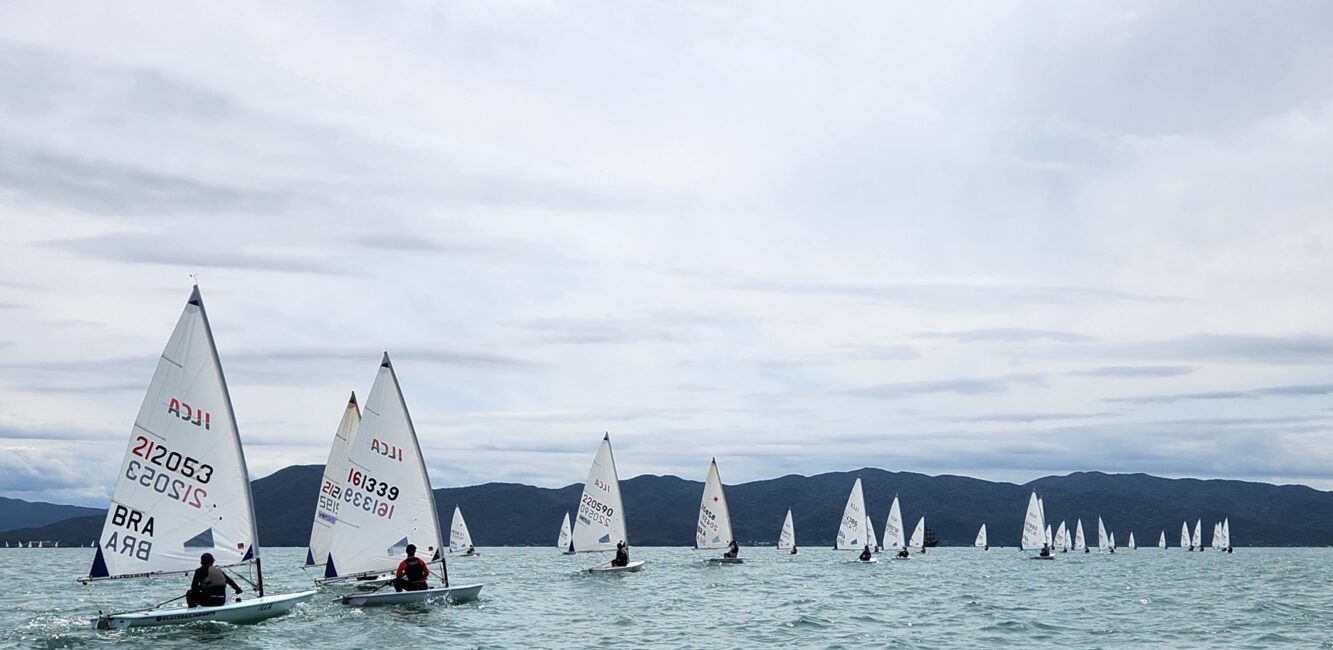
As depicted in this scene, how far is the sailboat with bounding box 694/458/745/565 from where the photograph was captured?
79438 mm

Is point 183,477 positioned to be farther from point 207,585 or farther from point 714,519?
point 714,519

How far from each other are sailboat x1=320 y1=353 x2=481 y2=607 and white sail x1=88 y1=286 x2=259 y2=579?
6760 mm

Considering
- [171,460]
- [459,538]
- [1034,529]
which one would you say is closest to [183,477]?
[171,460]

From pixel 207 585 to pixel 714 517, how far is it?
52999mm

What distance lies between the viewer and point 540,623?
3728 centimetres

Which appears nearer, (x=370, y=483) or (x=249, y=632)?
(x=249, y=632)

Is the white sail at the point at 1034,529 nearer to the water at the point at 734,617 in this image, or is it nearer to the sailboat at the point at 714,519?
the sailboat at the point at 714,519

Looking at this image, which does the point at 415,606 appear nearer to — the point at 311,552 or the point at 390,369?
the point at 390,369

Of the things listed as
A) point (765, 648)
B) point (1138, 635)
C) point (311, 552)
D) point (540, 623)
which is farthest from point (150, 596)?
point (1138, 635)

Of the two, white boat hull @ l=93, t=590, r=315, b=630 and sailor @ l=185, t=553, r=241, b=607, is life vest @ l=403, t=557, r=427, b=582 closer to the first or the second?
white boat hull @ l=93, t=590, r=315, b=630

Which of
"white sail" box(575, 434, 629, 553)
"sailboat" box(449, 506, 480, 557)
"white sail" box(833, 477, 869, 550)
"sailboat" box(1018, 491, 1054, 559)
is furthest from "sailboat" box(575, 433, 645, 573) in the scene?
"sailboat" box(1018, 491, 1054, 559)

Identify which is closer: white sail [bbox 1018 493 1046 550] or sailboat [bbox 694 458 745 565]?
sailboat [bbox 694 458 745 565]

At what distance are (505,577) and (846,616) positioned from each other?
34.2 m

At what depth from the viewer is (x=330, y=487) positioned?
48844mm
